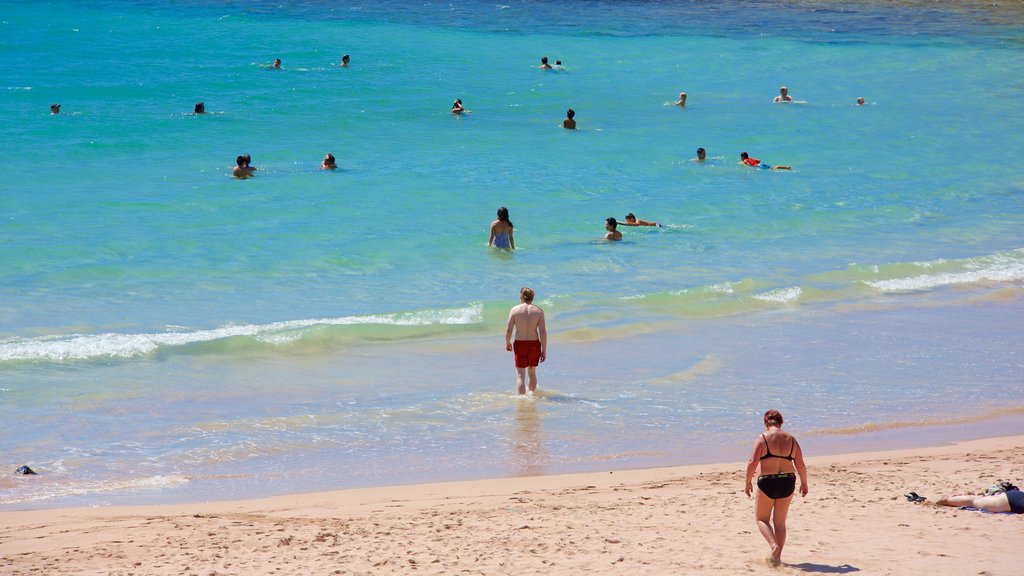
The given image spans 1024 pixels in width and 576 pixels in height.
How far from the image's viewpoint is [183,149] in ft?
86.5

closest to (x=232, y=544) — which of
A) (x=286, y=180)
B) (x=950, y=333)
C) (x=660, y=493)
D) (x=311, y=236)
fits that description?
(x=660, y=493)

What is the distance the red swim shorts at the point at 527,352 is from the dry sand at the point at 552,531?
237cm

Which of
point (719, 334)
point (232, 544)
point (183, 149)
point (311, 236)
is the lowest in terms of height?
point (232, 544)

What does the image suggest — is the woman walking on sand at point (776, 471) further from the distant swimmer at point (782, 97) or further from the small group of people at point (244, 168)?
the distant swimmer at point (782, 97)

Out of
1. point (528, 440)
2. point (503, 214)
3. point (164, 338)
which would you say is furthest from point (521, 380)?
point (503, 214)

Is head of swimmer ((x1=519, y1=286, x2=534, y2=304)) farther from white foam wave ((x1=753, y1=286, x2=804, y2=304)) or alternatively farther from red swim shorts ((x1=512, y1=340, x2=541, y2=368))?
white foam wave ((x1=753, y1=286, x2=804, y2=304))

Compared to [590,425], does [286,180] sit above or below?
above

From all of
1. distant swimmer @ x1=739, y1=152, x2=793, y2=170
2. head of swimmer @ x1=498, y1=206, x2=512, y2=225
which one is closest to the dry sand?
head of swimmer @ x1=498, y1=206, x2=512, y2=225

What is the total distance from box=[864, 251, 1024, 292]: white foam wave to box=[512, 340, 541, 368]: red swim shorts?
7304 mm

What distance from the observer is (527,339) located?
11.8 metres

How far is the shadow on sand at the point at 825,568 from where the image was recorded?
717cm

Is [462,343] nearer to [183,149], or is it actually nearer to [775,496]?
[775,496]

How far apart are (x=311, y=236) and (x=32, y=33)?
28.2 m

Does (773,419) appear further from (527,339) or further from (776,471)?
(527,339)
